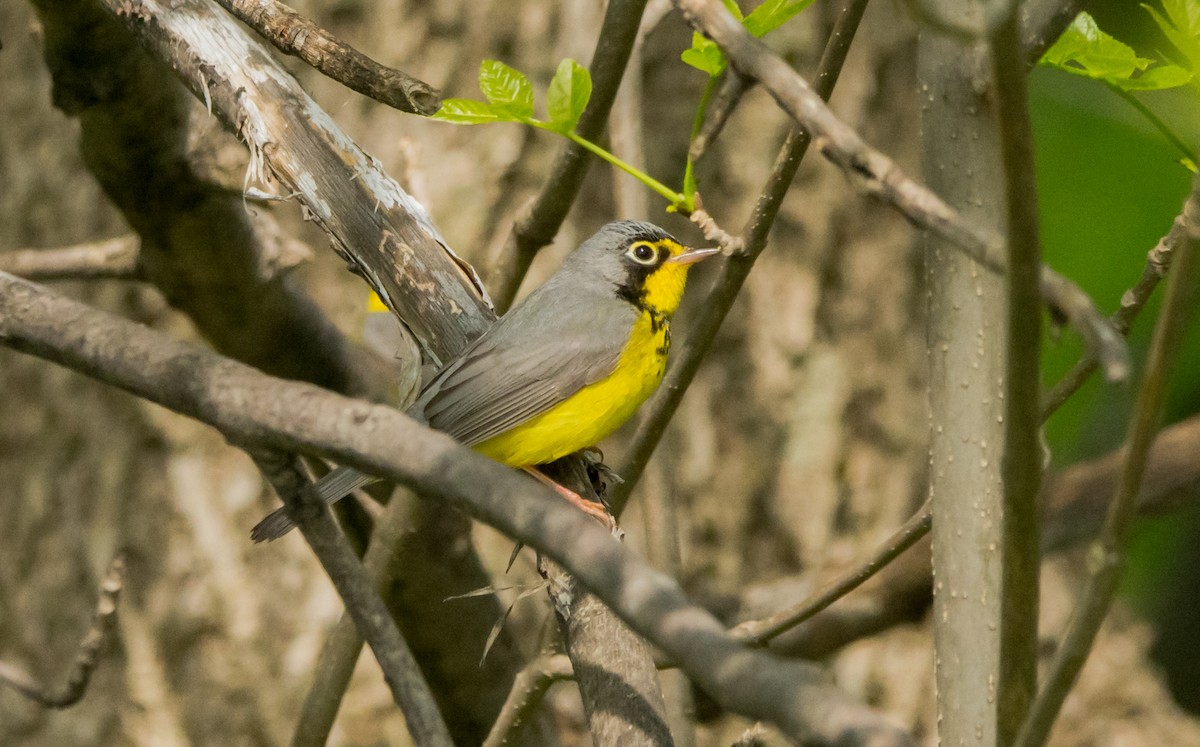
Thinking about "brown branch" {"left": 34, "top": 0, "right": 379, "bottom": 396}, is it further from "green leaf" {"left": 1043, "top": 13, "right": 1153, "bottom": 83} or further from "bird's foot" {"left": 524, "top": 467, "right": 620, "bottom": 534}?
"green leaf" {"left": 1043, "top": 13, "right": 1153, "bottom": 83}

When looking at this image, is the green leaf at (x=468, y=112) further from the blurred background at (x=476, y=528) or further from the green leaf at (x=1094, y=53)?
the blurred background at (x=476, y=528)

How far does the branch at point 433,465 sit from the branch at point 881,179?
432 millimetres

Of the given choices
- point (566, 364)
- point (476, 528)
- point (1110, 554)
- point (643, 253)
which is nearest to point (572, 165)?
point (566, 364)

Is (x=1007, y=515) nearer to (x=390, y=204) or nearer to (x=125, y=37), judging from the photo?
(x=390, y=204)

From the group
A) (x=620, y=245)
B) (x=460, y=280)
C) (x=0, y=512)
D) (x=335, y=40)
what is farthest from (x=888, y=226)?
(x=0, y=512)

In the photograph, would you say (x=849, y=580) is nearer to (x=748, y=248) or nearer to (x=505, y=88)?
(x=748, y=248)

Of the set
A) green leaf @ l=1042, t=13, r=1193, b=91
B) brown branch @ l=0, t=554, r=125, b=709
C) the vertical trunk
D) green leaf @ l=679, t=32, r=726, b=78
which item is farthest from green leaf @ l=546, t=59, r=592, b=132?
brown branch @ l=0, t=554, r=125, b=709

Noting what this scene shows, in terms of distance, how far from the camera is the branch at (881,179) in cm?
118

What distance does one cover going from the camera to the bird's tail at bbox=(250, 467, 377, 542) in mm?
3422

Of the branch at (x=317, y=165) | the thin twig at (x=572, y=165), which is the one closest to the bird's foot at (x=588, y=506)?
the branch at (x=317, y=165)

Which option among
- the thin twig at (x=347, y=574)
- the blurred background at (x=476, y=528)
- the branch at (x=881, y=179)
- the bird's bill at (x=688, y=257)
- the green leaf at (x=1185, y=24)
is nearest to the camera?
the branch at (x=881, y=179)

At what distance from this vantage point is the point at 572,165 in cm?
326

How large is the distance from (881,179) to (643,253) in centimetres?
283

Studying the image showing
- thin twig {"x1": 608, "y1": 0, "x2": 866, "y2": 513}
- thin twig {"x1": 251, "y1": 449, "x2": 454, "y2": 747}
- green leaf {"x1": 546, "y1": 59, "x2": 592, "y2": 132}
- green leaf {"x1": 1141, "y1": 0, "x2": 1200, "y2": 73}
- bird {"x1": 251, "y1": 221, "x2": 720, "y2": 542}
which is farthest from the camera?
bird {"x1": 251, "y1": 221, "x2": 720, "y2": 542}
